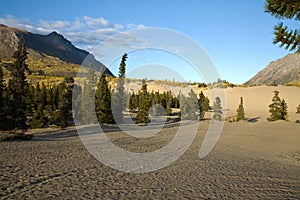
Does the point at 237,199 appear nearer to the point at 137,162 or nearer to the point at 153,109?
the point at 137,162

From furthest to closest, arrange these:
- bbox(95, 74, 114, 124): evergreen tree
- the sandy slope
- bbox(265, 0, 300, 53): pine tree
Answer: the sandy slope → bbox(95, 74, 114, 124): evergreen tree → bbox(265, 0, 300, 53): pine tree

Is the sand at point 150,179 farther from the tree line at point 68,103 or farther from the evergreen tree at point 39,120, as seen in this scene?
the evergreen tree at point 39,120

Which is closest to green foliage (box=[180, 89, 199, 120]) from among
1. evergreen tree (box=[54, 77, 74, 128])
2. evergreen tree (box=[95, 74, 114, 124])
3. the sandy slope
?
the sandy slope

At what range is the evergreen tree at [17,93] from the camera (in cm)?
2784

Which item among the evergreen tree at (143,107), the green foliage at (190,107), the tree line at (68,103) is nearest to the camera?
the tree line at (68,103)

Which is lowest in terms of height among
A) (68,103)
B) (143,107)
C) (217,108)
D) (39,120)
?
(39,120)

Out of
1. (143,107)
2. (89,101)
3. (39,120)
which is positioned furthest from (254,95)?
(39,120)

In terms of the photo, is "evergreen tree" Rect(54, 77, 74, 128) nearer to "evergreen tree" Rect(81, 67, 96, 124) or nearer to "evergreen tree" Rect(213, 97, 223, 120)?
"evergreen tree" Rect(81, 67, 96, 124)

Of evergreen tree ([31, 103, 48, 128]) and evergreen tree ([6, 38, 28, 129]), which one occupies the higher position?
evergreen tree ([6, 38, 28, 129])

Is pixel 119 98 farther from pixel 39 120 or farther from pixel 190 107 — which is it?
pixel 190 107

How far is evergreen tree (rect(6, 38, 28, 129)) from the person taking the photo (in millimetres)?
27844

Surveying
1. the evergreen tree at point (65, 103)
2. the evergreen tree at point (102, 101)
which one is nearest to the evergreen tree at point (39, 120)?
the evergreen tree at point (65, 103)

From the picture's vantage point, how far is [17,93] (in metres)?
28.3

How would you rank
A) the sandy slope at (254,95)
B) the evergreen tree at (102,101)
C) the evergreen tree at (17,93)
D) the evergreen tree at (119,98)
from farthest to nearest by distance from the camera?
the sandy slope at (254,95) < the evergreen tree at (119,98) < the evergreen tree at (102,101) < the evergreen tree at (17,93)
